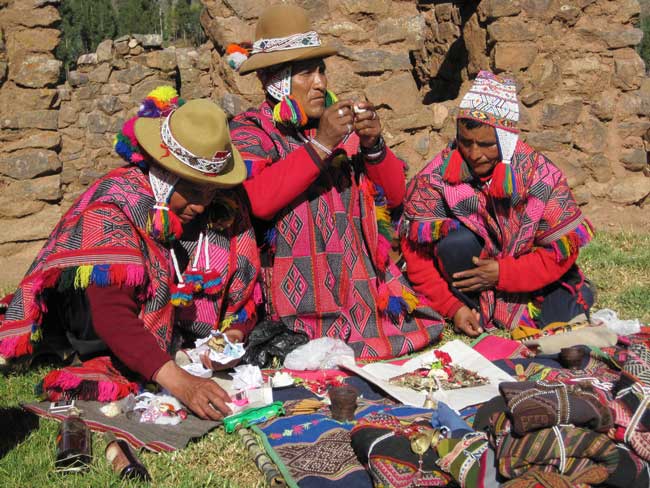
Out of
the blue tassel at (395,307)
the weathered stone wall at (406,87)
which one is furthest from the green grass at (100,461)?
the weathered stone wall at (406,87)

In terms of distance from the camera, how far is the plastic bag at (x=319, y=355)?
3762mm

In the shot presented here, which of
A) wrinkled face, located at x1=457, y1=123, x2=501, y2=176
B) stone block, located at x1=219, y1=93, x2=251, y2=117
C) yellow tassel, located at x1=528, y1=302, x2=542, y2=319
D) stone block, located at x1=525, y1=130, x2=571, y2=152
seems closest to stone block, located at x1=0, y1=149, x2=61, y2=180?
stone block, located at x1=219, y1=93, x2=251, y2=117

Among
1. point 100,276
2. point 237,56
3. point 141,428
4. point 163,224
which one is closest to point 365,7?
point 237,56

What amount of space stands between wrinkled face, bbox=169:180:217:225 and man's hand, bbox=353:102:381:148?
88cm

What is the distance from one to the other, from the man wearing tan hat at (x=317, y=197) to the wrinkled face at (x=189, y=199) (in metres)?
Answer: 0.46

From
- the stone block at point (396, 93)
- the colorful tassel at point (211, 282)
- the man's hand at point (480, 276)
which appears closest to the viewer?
the colorful tassel at point (211, 282)

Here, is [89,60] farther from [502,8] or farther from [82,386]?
[82,386]

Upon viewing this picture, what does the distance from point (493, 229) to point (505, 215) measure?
0.36 ft

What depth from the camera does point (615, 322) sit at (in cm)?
418

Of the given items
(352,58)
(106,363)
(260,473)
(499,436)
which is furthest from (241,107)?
(499,436)

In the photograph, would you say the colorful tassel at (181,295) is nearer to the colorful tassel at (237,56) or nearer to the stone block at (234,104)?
the colorful tassel at (237,56)

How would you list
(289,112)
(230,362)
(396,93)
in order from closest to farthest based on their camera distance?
(230,362) → (289,112) → (396,93)

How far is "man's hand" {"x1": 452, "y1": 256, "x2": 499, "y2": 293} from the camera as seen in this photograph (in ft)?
13.8

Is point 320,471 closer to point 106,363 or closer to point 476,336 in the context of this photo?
point 106,363
